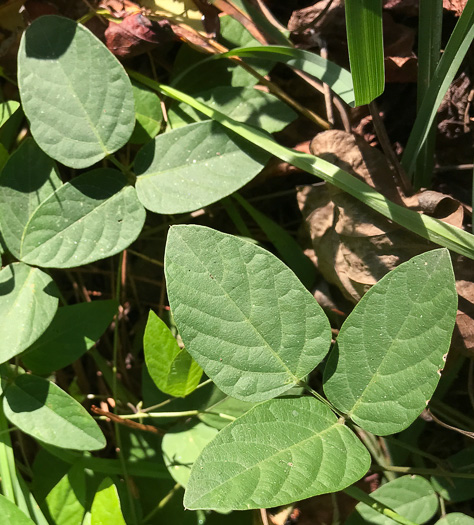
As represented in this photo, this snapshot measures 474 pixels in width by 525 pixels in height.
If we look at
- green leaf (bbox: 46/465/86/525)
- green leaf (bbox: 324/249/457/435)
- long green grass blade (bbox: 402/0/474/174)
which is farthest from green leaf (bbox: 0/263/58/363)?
long green grass blade (bbox: 402/0/474/174)

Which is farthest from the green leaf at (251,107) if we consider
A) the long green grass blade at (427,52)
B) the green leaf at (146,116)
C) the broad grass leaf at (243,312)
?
the broad grass leaf at (243,312)

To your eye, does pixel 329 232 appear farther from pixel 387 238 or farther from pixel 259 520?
pixel 259 520

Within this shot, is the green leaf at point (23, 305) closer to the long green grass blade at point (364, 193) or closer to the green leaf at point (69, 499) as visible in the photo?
the green leaf at point (69, 499)

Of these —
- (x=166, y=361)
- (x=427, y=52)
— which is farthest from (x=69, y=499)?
(x=427, y=52)

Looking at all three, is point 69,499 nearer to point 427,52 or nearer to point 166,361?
point 166,361

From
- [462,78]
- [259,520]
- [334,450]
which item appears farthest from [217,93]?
[259,520]

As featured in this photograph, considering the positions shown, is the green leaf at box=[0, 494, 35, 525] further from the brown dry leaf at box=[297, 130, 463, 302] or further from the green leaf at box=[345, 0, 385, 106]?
the green leaf at box=[345, 0, 385, 106]
